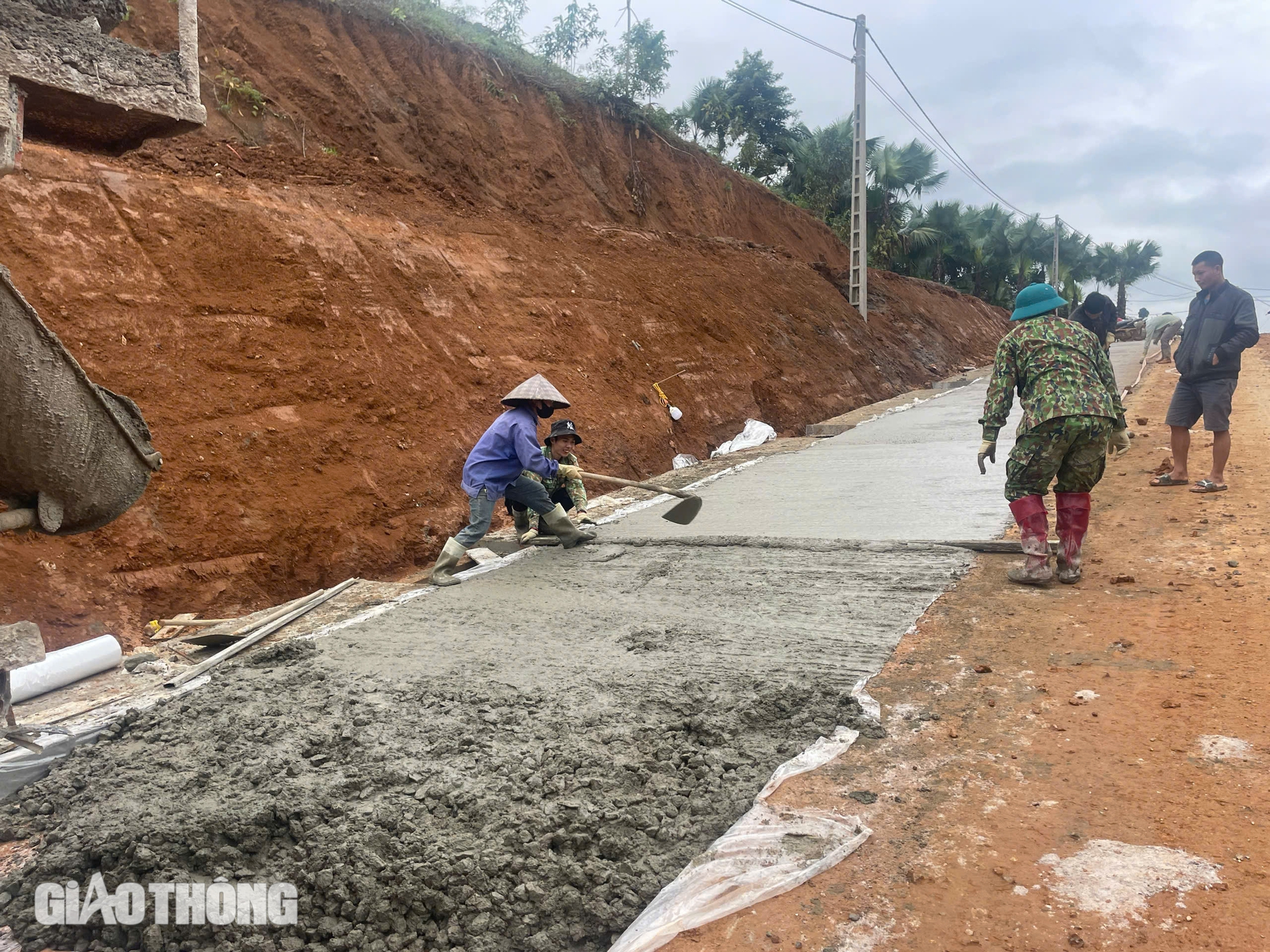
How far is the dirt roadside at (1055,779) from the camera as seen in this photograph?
6.40ft

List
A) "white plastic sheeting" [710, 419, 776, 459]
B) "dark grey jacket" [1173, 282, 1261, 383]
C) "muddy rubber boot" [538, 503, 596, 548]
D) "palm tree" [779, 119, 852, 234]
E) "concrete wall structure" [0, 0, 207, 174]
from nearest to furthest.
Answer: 1. "concrete wall structure" [0, 0, 207, 174]
2. "dark grey jacket" [1173, 282, 1261, 383]
3. "muddy rubber boot" [538, 503, 596, 548]
4. "white plastic sheeting" [710, 419, 776, 459]
5. "palm tree" [779, 119, 852, 234]

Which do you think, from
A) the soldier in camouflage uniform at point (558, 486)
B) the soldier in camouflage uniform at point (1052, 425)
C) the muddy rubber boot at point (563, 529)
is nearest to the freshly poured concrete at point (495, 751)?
the soldier in camouflage uniform at point (1052, 425)

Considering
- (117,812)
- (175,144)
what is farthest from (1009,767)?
(175,144)

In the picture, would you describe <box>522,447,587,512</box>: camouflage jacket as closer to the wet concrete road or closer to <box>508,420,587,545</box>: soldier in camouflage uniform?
<box>508,420,587,545</box>: soldier in camouflage uniform

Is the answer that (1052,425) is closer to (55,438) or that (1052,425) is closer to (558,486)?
(558,486)

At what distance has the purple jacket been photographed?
19.7ft

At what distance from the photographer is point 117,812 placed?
2.67m

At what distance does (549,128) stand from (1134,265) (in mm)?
49199

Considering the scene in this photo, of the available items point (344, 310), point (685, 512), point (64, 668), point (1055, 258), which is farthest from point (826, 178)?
point (64, 668)

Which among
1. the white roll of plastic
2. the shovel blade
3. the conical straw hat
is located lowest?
the white roll of plastic

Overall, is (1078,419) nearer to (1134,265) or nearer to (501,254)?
(501,254)

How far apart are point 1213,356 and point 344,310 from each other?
735 centimetres

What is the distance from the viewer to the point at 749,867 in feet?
7.23

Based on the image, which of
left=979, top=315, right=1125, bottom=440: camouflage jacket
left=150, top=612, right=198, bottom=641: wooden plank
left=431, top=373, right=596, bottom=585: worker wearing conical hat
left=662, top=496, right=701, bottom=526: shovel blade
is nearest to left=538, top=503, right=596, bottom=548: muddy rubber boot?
left=431, top=373, right=596, bottom=585: worker wearing conical hat
